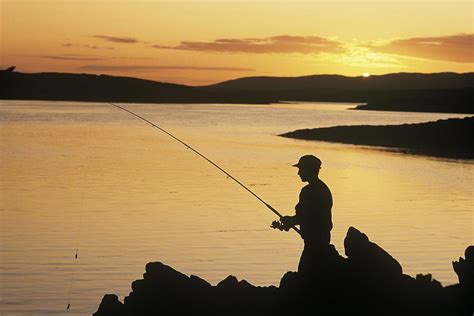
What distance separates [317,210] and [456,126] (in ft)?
154

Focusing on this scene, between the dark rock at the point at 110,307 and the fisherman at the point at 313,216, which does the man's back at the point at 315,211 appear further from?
the dark rock at the point at 110,307

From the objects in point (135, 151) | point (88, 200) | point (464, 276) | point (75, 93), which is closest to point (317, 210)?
point (464, 276)

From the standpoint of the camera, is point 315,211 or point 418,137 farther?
point 418,137

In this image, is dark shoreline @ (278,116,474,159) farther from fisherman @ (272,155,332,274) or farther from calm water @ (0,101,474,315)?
fisherman @ (272,155,332,274)

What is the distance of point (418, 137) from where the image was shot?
57188mm

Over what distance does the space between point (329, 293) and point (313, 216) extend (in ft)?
3.70

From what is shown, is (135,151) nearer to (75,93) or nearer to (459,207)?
(459,207)

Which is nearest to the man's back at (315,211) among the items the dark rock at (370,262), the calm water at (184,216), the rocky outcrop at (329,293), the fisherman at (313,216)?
the fisherman at (313,216)

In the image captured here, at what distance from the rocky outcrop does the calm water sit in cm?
192

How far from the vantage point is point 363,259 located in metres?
11.6

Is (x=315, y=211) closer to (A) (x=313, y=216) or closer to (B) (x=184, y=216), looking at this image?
(A) (x=313, y=216)

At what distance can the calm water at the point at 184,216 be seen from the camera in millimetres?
16156

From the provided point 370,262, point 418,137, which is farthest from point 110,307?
point 418,137

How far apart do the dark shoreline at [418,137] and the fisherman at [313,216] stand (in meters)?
37.0
